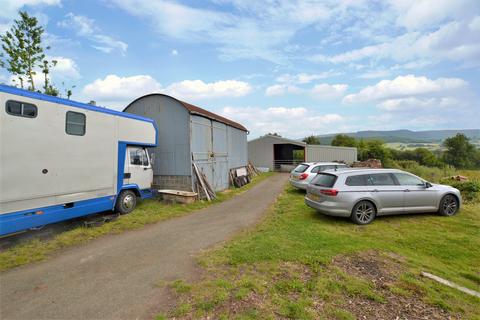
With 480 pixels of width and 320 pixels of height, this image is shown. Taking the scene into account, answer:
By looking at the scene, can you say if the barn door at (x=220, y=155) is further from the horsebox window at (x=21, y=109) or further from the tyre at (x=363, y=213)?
the horsebox window at (x=21, y=109)

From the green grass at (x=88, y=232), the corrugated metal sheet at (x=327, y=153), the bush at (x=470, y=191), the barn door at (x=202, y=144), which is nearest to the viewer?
the green grass at (x=88, y=232)

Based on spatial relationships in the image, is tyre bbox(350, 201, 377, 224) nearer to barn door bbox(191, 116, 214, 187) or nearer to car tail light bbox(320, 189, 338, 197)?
car tail light bbox(320, 189, 338, 197)

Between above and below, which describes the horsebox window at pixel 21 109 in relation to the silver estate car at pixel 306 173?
above

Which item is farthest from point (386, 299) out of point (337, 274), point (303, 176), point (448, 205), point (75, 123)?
point (303, 176)

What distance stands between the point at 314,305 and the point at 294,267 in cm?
106

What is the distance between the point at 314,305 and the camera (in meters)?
3.10

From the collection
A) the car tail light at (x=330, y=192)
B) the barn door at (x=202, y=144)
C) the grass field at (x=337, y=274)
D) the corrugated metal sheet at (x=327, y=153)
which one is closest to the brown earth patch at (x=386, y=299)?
the grass field at (x=337, y=274)

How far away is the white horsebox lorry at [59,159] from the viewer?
477cm

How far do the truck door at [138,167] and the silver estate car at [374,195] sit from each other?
5.97m

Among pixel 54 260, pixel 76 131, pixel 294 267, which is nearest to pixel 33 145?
pixel 76 131

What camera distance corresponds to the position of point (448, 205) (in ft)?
23.9

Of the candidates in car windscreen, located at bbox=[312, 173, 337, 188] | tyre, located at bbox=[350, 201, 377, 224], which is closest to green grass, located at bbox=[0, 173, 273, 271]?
car windscreen, located at bbox=[312, 173, 337, 188]

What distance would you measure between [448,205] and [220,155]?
10.3 metres

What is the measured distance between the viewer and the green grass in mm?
4666
